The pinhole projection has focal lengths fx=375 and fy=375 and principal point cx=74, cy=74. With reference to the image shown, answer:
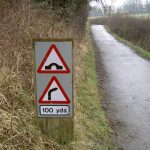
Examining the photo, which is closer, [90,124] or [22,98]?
[22,98]

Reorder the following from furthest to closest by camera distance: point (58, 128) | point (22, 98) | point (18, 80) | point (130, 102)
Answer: point (130, 102) → point (18, 80) → point (22, 98) → point (58, 128)

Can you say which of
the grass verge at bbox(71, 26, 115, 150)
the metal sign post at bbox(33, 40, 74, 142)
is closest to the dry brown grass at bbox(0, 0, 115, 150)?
the grass verge at bbox(71, 26, 115, 150)

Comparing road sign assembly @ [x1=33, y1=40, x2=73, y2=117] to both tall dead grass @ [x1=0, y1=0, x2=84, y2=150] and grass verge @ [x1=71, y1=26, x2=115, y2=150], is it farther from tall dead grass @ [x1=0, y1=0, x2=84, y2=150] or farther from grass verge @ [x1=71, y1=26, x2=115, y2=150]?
grass verge @ [x1=71, y1=26, x2=115, y2=150]

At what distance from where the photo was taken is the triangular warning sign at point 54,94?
4559mm

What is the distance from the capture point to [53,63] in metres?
4.48

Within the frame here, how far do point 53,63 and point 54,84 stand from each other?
0.27 m

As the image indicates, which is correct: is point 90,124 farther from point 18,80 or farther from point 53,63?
point 53,63

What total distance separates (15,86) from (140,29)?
3001cm

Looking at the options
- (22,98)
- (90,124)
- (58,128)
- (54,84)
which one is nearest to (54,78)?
(54,84)

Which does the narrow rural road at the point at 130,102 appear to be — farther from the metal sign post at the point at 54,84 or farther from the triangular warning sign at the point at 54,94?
the triangular warning sign at the point at 54,94

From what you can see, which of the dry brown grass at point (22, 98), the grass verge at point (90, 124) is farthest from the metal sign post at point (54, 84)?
the grass verge at point (90, 124)

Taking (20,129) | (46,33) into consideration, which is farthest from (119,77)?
(20,129)

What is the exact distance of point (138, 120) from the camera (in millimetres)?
7461

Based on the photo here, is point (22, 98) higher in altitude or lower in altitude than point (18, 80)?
lower
